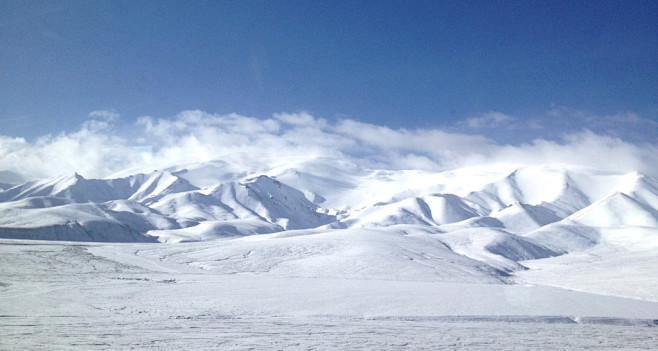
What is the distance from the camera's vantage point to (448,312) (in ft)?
73.9

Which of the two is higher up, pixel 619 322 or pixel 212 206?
pixel 212 206

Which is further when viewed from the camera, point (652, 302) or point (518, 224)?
point (518, 224)

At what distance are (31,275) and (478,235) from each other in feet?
263

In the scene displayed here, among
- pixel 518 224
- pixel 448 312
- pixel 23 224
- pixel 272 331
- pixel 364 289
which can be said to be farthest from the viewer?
pixel 518 224

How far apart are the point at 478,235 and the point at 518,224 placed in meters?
98.7

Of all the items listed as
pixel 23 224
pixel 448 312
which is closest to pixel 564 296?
pixel 448 312

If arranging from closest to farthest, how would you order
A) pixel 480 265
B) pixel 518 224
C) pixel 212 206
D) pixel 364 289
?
pixel 364 289, pixel 480 265, pixel 518 224, pixel 212 206

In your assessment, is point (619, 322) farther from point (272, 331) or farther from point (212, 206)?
point (212, 206)

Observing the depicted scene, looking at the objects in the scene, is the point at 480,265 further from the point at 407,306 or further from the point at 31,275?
the point at 31,275

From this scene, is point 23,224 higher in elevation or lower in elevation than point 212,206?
lower

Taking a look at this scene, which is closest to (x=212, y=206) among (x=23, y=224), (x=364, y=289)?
(x=23, y=224)

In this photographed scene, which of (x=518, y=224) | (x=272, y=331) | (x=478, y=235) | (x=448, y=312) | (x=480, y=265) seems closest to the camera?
(x=272, y=331)

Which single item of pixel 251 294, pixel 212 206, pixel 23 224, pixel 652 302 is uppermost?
pixel 212 206

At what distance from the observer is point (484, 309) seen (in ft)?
77.6
